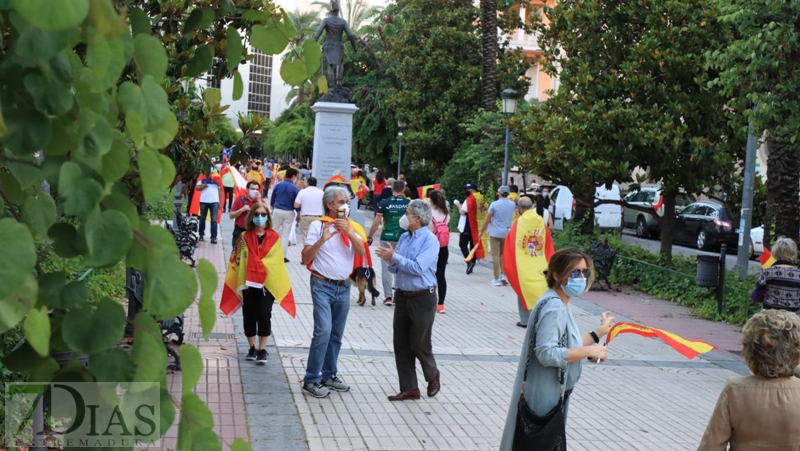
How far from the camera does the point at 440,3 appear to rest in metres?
35.1

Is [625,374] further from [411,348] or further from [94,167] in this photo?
[94,167]

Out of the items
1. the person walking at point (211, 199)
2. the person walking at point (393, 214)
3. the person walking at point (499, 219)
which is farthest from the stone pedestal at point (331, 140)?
the person walking at point (393, 214)

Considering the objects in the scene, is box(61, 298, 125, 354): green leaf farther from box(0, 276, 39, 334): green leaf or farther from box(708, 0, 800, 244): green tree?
box(708, 0, 800, 244): green tree

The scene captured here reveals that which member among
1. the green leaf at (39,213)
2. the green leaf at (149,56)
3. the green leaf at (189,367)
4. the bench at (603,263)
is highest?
the green leaf at (149,56)

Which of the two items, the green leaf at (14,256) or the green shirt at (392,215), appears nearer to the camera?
the green leaf at (14,256)

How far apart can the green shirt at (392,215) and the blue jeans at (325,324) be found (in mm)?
4501

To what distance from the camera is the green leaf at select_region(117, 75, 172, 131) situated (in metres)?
1.30

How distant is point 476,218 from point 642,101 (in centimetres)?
390

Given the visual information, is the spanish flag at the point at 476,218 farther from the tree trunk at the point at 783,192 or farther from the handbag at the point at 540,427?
the handbag at the point at 540,427

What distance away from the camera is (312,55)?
6.30 feet

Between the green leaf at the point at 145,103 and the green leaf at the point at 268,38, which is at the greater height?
the green leaf at the point at 268,38

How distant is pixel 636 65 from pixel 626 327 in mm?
12590

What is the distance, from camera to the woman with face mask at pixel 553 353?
469 cm

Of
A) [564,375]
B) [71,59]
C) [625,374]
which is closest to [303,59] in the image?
[71,59]
